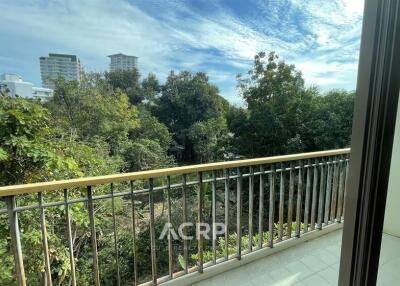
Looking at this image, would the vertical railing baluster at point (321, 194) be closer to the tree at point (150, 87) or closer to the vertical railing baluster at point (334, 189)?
the vertical railing baluster at point (334, 189)

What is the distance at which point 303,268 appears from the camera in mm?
1986

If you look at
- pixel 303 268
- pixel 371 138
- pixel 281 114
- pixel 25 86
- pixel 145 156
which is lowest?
pixel 145 156

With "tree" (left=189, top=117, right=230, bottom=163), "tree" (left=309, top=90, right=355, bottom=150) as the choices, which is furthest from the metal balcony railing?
"tree" (left=189, top=117, right=230, bottom=163)

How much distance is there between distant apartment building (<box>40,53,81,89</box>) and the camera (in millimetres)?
8719

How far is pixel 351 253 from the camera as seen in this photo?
2.83ft

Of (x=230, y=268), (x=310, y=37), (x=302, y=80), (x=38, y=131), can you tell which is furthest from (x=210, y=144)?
(x=230, y=268)

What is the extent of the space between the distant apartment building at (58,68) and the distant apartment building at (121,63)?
138 cm

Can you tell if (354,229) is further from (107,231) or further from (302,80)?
(302,80)

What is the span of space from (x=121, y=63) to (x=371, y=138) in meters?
11.3

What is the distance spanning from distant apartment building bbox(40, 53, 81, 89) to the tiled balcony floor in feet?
29.6

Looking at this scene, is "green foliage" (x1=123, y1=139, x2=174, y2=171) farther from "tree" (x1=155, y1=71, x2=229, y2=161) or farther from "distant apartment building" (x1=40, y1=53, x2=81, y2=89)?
"distant apartment building" (x1=40, y1=53, x2=81, y2=89)

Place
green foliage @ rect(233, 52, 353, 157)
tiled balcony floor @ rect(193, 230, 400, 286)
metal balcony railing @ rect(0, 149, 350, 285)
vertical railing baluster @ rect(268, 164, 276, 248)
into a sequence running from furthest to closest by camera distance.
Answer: green foliage @ rect(233, 52, 353, 157) < vertical railing baluster @ rect(268, 164, 276, 248) < tiled balcony floor @ rect(193, 230, 400, 286) < metal balcony railing @ rect(0, 149, 350, 285)

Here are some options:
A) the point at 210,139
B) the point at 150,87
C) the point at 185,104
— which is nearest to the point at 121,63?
the point at 150,87

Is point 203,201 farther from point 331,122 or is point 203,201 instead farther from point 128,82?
point 128,82
